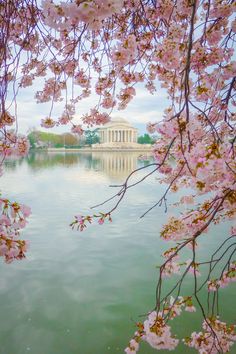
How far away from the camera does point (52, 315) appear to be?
4059 mm

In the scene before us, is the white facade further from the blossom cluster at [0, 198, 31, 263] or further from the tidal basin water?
the blossom cluster at [0, 198, 31, 263]

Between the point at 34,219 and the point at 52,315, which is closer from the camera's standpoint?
the point at 52,315

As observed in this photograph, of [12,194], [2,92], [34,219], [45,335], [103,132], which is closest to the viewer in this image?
[2,92]

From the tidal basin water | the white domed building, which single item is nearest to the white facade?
the white domed building

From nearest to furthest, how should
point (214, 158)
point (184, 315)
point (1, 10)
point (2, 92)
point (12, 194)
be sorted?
1. point (214, 158)
2. point (2, 92)
3. point (1, 10)
4. point (184, 315)
5. point (12, 194)

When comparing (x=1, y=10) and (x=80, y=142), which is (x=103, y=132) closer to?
(x=80, y=142)

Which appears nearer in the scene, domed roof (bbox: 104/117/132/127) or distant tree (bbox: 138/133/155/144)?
domed roof (bbox: 104/117/132/127)

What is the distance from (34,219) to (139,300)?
497cm

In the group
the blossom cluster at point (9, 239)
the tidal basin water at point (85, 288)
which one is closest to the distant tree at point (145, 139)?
the tidal basin water at point (85, 288)

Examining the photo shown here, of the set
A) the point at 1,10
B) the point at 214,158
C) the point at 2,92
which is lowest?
the point at 214,158

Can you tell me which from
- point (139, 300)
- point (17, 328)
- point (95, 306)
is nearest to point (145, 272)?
point (139, 300)

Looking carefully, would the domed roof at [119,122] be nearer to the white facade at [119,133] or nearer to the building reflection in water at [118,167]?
the white facade at [119,133]

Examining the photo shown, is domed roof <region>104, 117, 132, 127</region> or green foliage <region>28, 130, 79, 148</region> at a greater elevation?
domed roof <region>104, 117, 132, 127</region>

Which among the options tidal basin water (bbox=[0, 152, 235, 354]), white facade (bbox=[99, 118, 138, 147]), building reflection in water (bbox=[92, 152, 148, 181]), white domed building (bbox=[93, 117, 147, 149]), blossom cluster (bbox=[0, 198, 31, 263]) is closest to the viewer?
blossom cluster (bbox=[0, 198, 31, 263])
